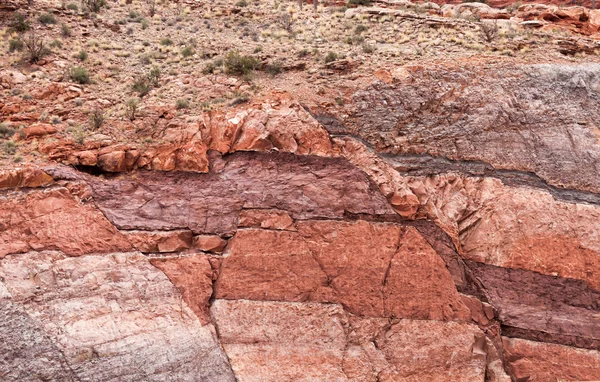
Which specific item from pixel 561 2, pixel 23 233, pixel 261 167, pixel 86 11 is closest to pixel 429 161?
pixel 261 167

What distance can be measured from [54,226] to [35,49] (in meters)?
6.67

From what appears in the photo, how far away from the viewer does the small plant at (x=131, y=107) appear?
48.0 feet

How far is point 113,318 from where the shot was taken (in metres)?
11.7

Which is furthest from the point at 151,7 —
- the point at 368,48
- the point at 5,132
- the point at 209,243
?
the point at 209,243

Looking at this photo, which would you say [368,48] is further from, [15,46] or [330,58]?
[15,46]

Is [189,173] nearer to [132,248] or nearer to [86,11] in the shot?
[132,248]

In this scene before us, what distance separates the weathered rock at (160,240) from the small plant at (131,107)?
329 centimetres

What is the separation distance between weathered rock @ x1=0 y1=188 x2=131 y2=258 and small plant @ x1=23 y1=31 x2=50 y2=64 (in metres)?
5.38

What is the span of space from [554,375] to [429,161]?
17.8 ft

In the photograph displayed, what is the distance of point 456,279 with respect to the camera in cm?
1378

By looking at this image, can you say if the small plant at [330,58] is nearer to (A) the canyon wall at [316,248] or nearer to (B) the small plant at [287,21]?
(A) the canyon wall at [316,248]

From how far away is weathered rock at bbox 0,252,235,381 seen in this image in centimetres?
1129

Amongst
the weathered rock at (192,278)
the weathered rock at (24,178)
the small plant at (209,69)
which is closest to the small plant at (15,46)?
the small plant at (209,69)

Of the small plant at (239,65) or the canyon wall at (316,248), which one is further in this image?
the small plant at (239,65)
